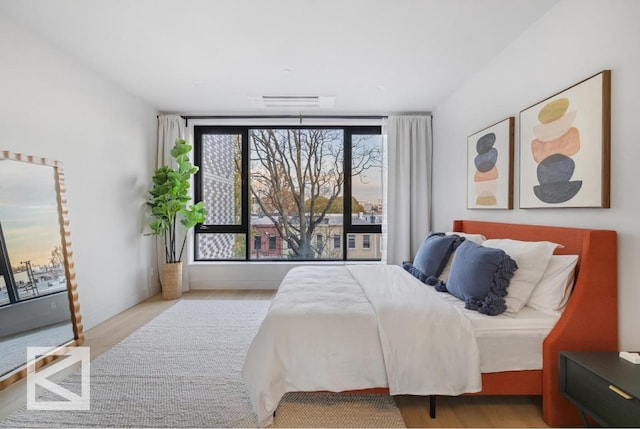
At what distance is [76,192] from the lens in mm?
2877

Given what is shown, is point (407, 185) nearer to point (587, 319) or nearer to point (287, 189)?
point (287, 189)

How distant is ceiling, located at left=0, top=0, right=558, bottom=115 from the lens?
6.89 ft

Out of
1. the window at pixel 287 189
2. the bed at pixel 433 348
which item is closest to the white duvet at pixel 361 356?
the bed at pixel 433 348

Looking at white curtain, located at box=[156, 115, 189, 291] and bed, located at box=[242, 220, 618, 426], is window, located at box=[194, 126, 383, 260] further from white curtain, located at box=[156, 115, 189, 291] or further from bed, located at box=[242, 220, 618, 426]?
bed, located at box=[242, 220, 618, 426]

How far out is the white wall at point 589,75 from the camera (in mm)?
1566

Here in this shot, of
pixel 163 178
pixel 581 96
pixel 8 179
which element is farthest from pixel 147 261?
pixel 581 96

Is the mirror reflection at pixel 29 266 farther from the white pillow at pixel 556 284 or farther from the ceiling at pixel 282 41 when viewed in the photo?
the white pillow at pixel 556 284

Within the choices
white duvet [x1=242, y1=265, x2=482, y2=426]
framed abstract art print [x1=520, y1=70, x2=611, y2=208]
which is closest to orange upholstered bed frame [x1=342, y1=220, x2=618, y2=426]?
framed abstract art print [x1=520, y1=70, x2=611, y2=208]

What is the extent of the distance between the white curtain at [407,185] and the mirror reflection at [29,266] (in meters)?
3.56

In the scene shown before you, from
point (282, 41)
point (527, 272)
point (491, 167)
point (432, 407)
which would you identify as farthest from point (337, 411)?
point (282, 41)

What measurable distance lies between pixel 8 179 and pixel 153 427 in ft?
6.81

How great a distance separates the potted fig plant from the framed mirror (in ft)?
3.92

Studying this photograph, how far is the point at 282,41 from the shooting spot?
250 cm

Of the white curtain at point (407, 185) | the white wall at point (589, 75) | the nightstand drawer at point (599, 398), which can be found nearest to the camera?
the nightstand drawer at point (599, 398)
